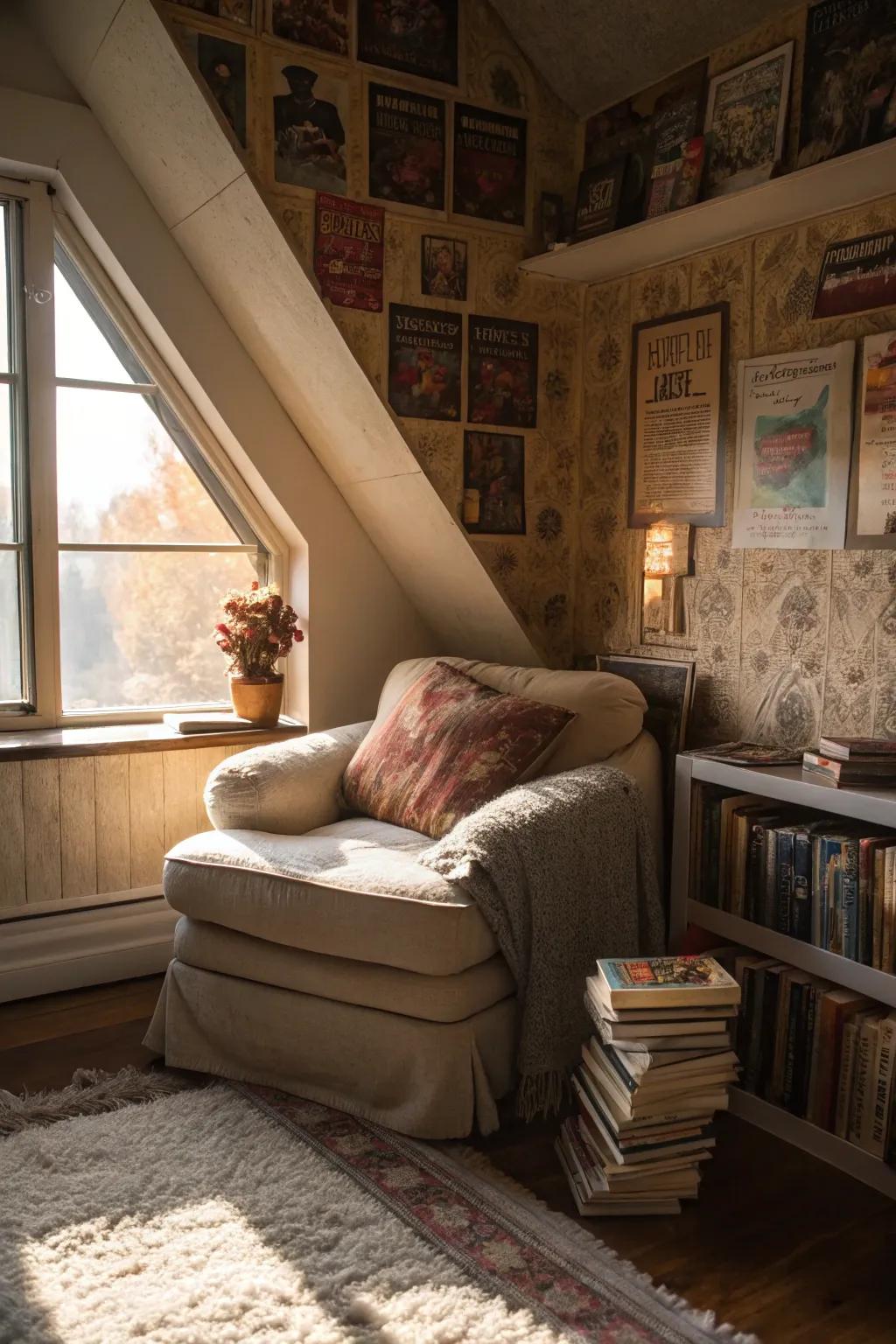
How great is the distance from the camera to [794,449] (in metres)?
2.41

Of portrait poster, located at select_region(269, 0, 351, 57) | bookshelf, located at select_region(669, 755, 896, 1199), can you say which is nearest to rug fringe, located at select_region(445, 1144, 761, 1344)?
bookshelf, located at select_region(669, 755, 896, 1199)

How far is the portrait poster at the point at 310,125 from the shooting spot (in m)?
2.46

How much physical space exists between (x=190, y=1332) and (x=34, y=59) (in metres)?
2.78

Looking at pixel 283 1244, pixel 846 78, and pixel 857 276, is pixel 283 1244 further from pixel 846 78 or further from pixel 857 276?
pixel 846 78

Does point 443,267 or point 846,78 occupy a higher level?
point 846,78

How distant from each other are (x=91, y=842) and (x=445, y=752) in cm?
105

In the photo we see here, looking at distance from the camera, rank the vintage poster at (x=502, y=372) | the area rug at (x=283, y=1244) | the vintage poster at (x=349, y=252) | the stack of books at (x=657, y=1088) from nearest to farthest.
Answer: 1. the area rug at (x=283, y=1244)
2. the stack of books at (x=657, y=1088)
3. the vintage poster at (x=349, y=252)
4. the vintage poster at (x=502, y=372)

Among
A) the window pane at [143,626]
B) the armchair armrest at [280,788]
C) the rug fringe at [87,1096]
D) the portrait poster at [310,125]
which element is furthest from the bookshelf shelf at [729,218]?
the rug fringe at [87,1096]

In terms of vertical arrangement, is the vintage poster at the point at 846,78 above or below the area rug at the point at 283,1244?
above

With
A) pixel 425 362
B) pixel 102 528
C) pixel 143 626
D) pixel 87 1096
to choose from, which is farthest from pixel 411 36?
pixel 87 1096

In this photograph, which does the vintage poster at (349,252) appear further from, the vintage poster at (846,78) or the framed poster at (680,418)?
the vintage poster at (846,78)

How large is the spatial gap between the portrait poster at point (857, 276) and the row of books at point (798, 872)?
106 centimetres

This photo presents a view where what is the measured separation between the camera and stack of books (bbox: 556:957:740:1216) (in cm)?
182

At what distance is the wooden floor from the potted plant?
3.61ft
